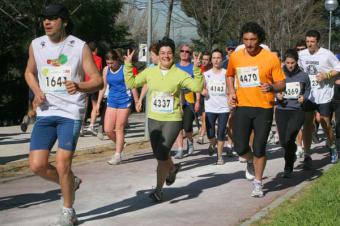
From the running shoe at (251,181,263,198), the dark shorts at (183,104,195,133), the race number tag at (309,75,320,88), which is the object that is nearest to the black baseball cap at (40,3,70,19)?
the running shoe at (251,181,263,198)

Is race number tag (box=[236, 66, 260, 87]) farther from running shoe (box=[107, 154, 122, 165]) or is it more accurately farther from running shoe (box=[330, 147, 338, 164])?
running shoe (box=[330, 147, 338, 164])

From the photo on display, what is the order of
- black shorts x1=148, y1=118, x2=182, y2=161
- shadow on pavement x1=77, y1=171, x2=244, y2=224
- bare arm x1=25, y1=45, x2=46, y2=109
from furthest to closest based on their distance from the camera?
black shorts x1=148, y1=118, x2=182, y2=161 < shadow on pavement x1=77, y1=171, x2=244, y2=224 < bare arm x1=25, y1=45, x2=46, y2=109

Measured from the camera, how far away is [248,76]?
24.1ft

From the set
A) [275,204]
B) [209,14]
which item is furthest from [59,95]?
[209,14]

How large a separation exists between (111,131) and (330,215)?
15.8 ft

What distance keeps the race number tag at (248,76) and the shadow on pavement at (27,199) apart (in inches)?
103

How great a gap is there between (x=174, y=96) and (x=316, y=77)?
3272 mm

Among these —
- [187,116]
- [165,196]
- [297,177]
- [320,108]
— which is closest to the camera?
[165,196]

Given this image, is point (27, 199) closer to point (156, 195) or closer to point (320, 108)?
point (156, 195)

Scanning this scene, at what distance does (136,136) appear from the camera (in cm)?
1411

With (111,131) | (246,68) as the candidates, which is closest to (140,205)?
(246,68)

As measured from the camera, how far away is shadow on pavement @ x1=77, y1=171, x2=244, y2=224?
21.1 feet

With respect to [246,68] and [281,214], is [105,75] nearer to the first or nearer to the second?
[246,68]

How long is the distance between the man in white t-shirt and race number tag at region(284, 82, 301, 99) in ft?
1.87
